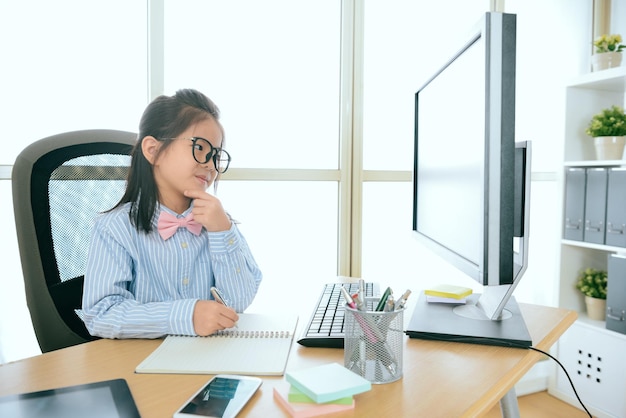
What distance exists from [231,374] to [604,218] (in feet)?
6.72

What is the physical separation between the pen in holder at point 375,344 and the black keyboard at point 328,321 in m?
0.11

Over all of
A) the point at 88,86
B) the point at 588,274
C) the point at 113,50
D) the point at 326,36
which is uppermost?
the point at 326,36

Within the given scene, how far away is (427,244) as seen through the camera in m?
1.24

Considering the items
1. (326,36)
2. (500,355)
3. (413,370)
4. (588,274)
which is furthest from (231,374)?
(588,274)

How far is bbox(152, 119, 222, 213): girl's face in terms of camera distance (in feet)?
3.62

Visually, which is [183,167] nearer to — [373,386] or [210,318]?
[210,318]

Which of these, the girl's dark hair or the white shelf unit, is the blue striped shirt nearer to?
the girl's dark hair

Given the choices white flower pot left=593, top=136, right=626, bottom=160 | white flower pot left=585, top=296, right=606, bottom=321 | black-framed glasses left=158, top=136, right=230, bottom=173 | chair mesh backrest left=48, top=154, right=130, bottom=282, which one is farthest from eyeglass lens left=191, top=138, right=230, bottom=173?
white flower pot left=585, top=296, right=606, bottom=321

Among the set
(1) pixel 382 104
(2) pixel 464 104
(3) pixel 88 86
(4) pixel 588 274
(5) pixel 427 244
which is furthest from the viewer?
(4) pixel 588 274

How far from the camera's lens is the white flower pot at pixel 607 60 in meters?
2.35

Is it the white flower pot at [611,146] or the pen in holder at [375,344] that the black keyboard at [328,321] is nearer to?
the pen in holder at [375,344]

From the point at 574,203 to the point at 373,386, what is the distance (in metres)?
2.05

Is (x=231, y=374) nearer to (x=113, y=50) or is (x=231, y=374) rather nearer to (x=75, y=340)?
(x=75, y=340)

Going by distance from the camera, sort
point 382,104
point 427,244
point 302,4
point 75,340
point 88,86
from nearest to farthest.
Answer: point 75,340, point 427,244, point 88,86, point 302,4, point 382,104
